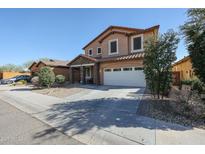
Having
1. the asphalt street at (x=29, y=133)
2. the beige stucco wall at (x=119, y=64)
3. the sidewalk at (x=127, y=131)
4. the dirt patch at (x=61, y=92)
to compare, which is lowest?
the asphalt street at (x=29, y=133)

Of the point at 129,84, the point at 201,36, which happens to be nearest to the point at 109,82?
the point at 129,84

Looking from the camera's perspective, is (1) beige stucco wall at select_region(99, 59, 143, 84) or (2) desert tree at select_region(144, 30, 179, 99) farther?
(1) beige stucco wall at select_region(99, 59, 143, 84)

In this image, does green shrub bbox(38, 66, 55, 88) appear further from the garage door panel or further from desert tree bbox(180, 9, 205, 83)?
desert tree bbox(180, 9, 205, 83)

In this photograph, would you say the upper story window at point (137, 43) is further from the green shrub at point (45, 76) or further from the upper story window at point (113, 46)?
the green shrub at point (45, 76)

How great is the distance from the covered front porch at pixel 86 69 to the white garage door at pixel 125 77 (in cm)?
145

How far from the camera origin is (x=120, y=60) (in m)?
16.4

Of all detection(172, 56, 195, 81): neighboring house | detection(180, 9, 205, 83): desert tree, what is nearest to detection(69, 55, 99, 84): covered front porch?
detection(172, 56, 195, 81): neighboring house

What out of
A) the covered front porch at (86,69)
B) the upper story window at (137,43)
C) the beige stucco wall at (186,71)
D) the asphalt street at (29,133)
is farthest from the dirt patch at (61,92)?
the beige stucco wall at (186,71)

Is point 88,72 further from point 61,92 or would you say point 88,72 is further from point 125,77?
point 61,92

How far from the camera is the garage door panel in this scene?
1524 cm

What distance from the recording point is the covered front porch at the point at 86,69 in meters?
18.4
